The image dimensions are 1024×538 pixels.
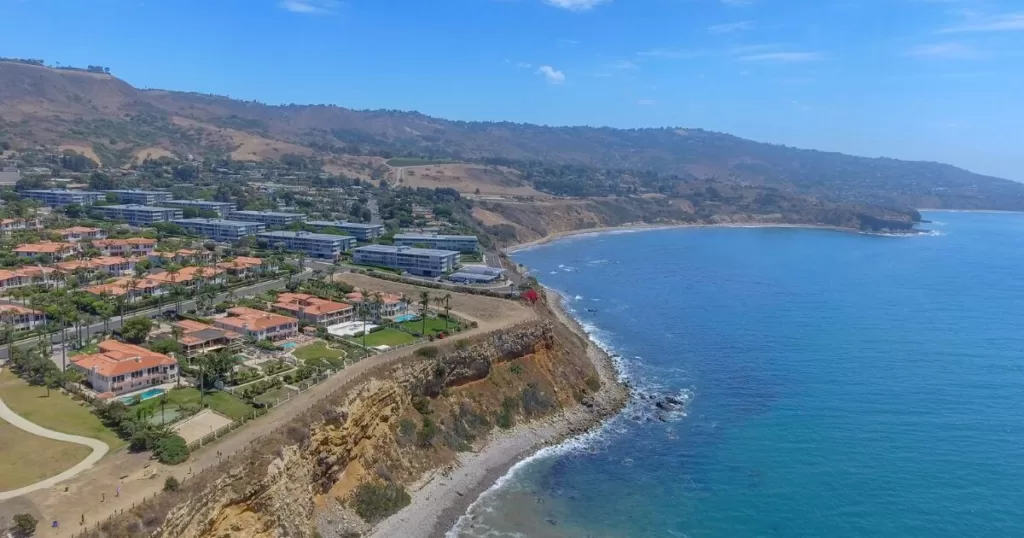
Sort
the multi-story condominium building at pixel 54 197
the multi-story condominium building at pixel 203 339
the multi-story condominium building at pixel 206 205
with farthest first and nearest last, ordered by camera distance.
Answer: the multi-story condominium building at pixel 206 205
the multi-story condominium building at pixel 54 197
the multi-story condominium building at pixel 203 339

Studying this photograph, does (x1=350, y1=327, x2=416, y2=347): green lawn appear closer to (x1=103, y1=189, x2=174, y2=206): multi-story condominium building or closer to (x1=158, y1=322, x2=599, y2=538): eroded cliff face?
(x1=158, y1=322, x2=599, y2=538): eroded cliff face

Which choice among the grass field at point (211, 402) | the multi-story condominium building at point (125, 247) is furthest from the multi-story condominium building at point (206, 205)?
the grass field at point (211, 402)

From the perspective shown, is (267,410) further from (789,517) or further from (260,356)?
(789,517)

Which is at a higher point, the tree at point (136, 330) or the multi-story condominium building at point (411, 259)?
the multi-story condominium building at point (411, 259)

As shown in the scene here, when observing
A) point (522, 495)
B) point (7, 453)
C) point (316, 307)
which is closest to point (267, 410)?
point (7, 453)

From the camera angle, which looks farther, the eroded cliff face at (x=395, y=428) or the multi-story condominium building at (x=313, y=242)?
the multi-story condominium building at (x=313, y=242)

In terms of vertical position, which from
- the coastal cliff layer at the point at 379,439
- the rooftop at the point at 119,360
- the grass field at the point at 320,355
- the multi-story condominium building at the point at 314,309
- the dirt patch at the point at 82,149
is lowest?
the coastal cliff layer at the point at 379,439

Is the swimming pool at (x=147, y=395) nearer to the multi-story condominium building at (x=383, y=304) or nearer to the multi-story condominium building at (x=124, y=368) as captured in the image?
the multi-story condominium building at (x=124, y=368)
